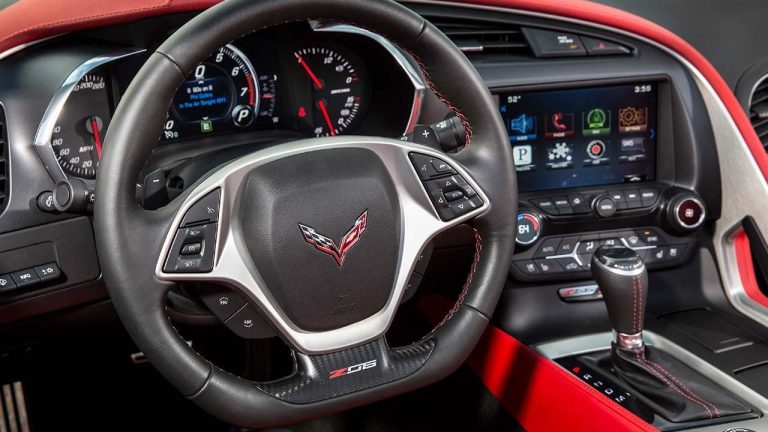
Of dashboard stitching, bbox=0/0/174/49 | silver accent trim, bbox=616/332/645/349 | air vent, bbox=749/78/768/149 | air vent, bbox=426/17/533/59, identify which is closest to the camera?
dashboard stitching, bbox=0/0/174/49

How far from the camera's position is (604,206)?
1622 millimetres

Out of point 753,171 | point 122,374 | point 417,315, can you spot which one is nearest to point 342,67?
point 417,315

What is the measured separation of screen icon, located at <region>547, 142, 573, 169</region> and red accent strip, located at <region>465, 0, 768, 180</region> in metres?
0.25

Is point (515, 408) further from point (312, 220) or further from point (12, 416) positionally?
point (12, 416)

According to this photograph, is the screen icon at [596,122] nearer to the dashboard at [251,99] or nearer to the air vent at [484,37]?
the air vent at [484,37]

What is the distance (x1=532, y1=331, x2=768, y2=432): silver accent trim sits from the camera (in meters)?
1.33

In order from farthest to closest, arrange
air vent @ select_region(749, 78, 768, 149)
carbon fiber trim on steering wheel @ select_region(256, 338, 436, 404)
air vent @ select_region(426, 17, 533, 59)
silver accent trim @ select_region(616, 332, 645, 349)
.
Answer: air vent @ select_region(749, 78, 768, 149)
air vent @ select_region(426, 17, 533, 59)
silver accent trim @ select_region(616, 332, 645, 349)
carbon fiber trim on steering wheel @ select_region(256, 338, 436, 404)

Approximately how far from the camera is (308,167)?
1095mm

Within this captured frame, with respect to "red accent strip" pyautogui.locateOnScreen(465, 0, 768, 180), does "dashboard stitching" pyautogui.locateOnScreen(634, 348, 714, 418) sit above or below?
below

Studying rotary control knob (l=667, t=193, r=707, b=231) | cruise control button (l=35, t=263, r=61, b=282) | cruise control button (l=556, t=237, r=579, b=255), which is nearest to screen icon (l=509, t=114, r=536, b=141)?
cruise control button (l=556, t=237, r=579, b=255)

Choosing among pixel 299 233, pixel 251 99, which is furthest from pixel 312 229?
pixel 251 99

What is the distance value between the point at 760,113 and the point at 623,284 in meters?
0.69

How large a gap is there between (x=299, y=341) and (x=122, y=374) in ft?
3.52

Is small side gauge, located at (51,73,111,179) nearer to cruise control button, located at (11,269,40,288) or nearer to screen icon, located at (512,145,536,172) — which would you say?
cruise control button, located at (11,269,40,288)
